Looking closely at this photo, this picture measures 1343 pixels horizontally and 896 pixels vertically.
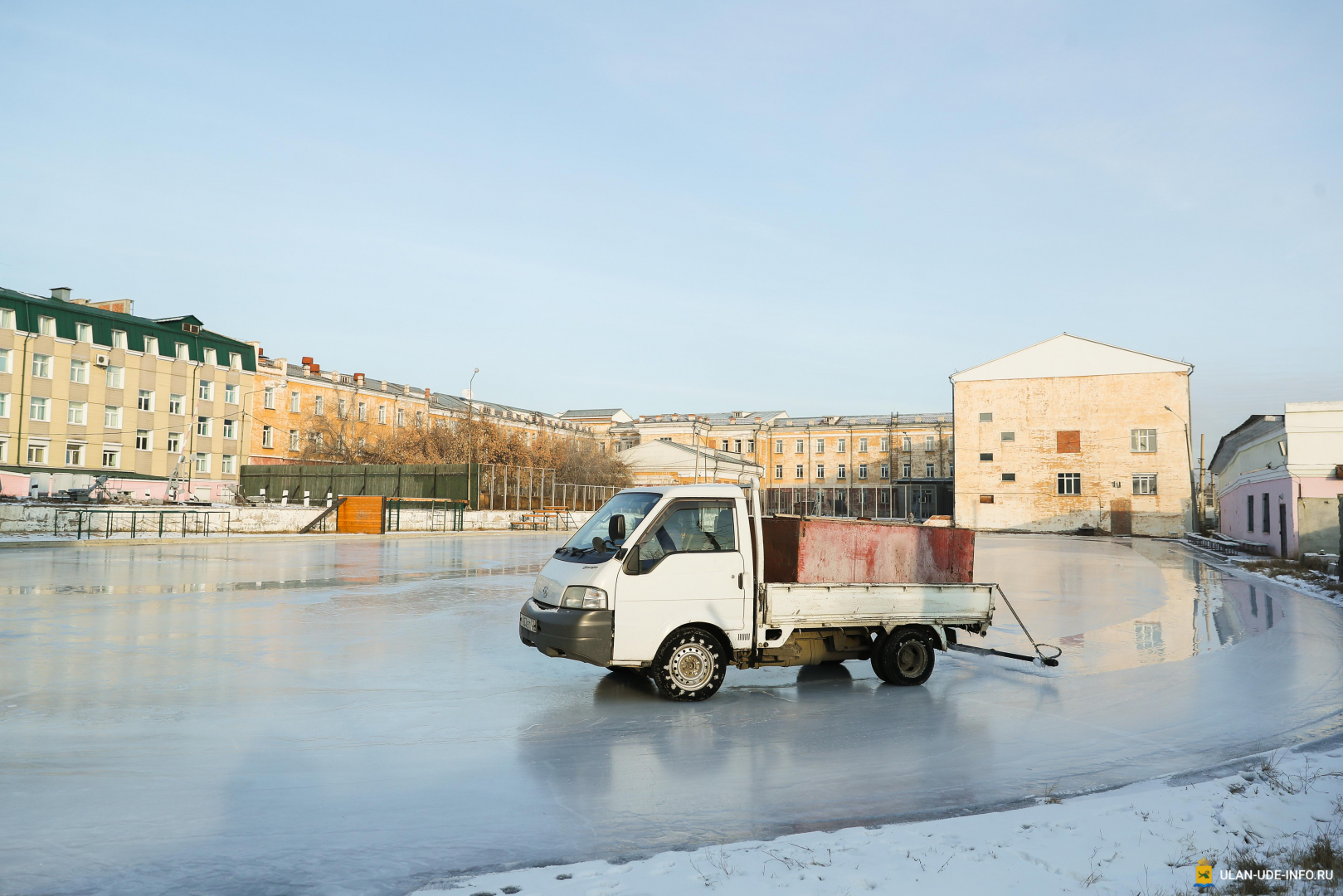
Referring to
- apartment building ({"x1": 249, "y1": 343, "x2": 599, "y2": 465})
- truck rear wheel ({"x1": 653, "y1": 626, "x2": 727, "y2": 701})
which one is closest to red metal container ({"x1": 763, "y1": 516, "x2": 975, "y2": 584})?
truck rear wheel ({"x1": 653, "y1": 626, "x2": 727, "y2": 701})

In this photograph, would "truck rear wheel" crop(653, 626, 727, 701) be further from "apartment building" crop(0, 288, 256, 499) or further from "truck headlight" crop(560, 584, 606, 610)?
"apartment building" crop(0, 288, 256, 499)

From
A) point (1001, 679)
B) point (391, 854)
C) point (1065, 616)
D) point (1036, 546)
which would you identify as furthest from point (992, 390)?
point (391, 854)

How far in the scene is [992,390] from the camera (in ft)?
222

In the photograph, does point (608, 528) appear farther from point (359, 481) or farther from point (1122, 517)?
point (1122, 517)

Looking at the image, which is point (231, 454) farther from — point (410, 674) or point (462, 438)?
point (410, 674)

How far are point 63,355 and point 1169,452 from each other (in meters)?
72.2

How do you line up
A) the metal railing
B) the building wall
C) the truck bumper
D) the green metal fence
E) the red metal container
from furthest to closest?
the building wall < the green metal fence < the metal railing < the red metal container < the truck bumper

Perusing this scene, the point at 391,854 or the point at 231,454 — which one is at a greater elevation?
the point at 231,454

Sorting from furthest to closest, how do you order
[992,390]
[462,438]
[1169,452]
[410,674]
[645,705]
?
[462,438]
[992,390]
[1169,452]
[410,674]
[645,705]

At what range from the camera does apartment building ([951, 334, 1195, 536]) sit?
206 feet

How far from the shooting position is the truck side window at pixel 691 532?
848cm

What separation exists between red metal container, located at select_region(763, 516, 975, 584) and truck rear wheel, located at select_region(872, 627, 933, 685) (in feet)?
2.00

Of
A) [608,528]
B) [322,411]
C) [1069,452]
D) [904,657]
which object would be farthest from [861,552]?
[322,411]

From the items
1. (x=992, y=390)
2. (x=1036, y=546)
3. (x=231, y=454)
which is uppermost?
(x=992, y=390)
